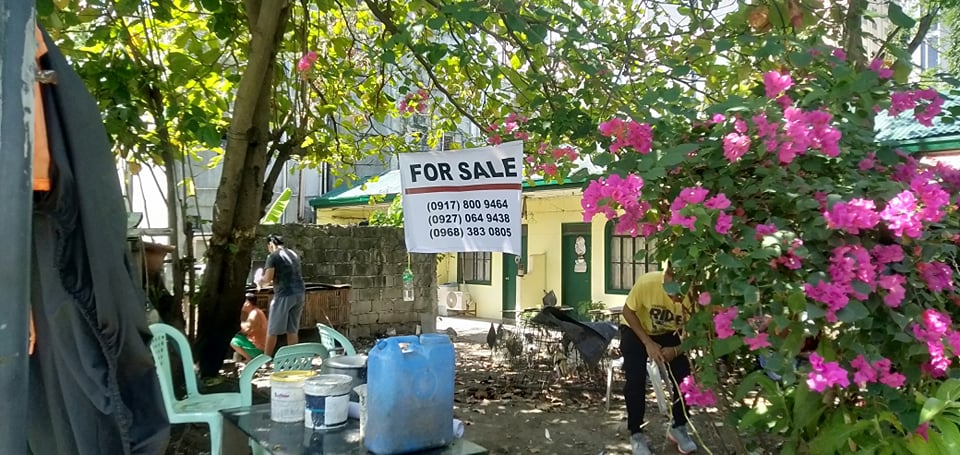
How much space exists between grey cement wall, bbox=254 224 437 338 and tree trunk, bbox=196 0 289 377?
13.2 feet

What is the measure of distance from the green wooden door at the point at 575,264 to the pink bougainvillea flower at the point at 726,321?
406 inches

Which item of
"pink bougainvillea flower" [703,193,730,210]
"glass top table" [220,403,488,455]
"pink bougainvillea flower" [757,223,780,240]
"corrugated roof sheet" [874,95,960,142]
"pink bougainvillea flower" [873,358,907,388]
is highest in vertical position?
"corrugated roof sheet" [874,95,960,142]

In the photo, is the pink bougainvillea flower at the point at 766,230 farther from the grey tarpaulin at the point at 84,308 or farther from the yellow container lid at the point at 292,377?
the yellow container lid at the point at 292,377

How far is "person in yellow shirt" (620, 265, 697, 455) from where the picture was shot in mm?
5164

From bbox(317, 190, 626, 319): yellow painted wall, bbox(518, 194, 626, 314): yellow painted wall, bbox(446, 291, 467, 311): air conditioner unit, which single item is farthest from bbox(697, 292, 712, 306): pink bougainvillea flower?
bbox(446, 291, 467, 311): air conditioner unit

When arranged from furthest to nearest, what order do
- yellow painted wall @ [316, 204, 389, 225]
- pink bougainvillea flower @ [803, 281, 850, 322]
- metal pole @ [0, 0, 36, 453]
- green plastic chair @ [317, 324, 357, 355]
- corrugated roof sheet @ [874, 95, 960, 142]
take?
yellow painted wall @ [316, 204, 389, 225]
corrugated roof sheet @ [874, 95, 960, 142]
green plastic chair @ [317, 324, 357, 355]
pink bougainvillea flower @ [803, 281, 850, 322]
metal pole @ [0, 0, 36, 453]

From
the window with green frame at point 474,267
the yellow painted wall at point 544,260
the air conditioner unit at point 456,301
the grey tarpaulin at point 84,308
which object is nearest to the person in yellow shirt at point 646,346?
the grey tarpaulin at point 84,308

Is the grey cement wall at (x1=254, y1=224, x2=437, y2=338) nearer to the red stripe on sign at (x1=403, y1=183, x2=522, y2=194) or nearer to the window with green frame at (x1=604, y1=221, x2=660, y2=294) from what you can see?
the window with green frame at (x1=604, y1=221, x2=660, y2=294)

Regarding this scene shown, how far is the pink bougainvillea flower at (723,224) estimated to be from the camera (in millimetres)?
2219

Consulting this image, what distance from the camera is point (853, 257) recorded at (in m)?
2.07

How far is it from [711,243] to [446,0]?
3312mm

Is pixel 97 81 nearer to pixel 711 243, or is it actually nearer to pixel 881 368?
pixel 711 243

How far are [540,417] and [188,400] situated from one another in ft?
11.0

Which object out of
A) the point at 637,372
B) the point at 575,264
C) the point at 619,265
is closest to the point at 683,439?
the point at 637,372
